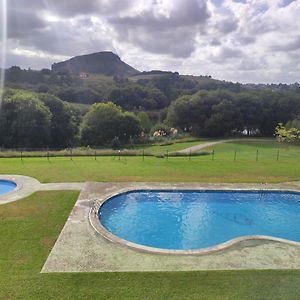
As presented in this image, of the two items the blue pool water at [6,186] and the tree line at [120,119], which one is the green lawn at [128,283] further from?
the tree line at [120,119]

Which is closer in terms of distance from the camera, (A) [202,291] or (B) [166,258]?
(A) [202,291]

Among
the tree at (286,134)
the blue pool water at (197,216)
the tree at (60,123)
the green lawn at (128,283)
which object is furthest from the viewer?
the tree at (60,123)

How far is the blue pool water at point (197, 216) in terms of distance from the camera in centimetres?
1347

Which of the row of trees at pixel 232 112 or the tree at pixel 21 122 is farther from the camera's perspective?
the row of trees at pixel 232 112

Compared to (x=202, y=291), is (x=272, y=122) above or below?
above

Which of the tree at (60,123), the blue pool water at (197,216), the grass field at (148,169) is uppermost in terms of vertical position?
the tree at (60,123)

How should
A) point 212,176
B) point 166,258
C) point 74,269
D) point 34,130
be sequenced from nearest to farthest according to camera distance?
point 74,269, point 166,258, point 212,176, point 34,130

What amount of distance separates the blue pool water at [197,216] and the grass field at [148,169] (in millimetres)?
2348

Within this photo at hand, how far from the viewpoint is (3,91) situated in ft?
134

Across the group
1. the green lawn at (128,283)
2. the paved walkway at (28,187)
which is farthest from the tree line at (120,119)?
the green lawn at (128,283)

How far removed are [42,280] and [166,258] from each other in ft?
11.6

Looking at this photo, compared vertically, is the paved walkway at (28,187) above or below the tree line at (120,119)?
below

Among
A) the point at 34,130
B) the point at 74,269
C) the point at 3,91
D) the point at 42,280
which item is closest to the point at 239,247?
the point at 74,269

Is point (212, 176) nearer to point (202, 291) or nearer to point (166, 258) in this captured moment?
point (166, 258)
